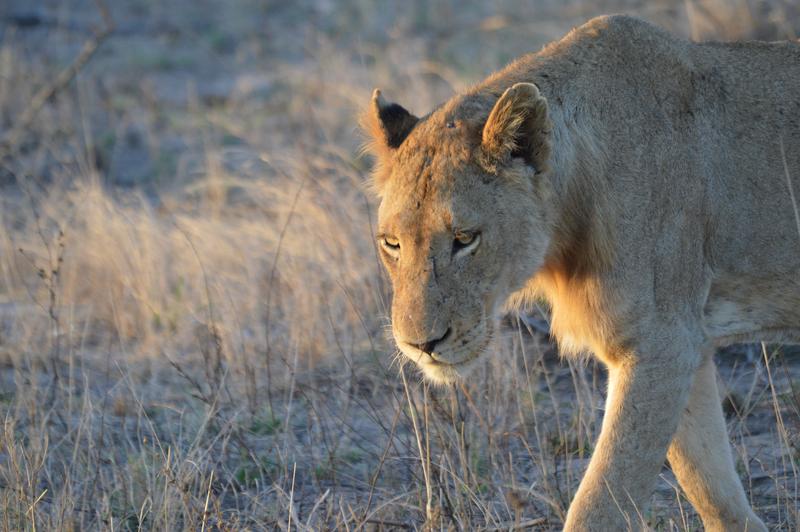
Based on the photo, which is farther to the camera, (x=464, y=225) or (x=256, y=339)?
(x=256, y=339)

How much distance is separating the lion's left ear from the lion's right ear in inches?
17.2

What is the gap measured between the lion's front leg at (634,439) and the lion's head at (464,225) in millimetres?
477

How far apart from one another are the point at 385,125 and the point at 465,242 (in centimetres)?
66

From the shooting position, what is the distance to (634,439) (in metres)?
3.65

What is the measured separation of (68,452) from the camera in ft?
16.9

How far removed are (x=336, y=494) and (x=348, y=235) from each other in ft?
8.73

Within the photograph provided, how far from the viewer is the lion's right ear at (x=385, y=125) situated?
4141 millimetres

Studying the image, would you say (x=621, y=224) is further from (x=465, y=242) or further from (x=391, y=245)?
(x=391, y=245)

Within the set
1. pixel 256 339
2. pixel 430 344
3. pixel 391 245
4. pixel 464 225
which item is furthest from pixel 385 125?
pixel 256 339

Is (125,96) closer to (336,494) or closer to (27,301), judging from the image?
(27,301)

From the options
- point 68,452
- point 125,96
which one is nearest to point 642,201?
point 68,452

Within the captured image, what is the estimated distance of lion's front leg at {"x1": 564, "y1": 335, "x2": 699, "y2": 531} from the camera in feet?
11.8

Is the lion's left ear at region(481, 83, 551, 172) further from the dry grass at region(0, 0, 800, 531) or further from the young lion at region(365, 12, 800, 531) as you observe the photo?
the dry grass at region(0, 0, 800, 531)

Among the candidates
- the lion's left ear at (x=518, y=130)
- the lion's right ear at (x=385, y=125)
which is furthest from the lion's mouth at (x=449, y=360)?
the lion's right ear at (x=385, y=125)
